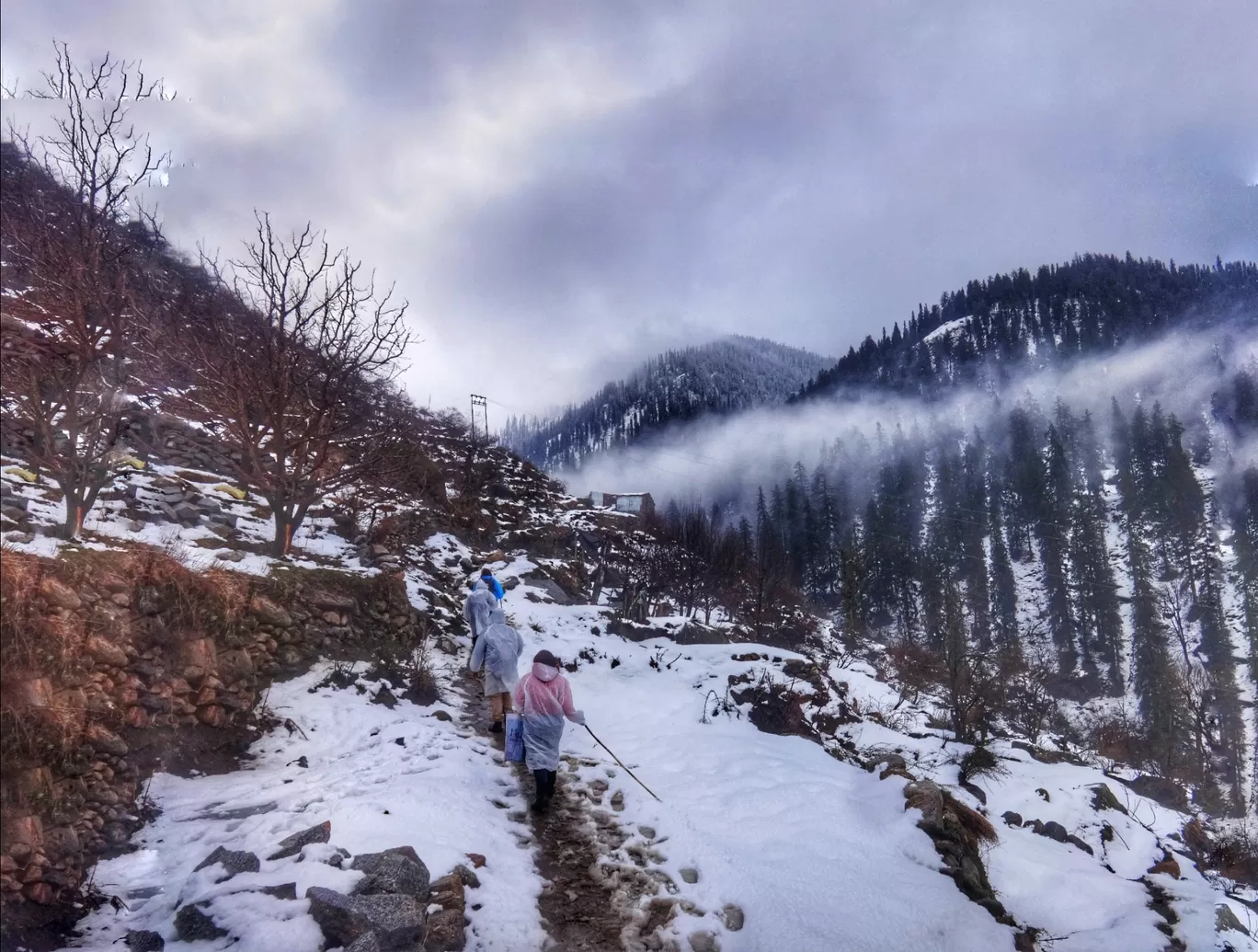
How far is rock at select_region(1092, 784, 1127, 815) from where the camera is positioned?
28.4 feet

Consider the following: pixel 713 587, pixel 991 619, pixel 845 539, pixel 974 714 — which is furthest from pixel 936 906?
pixel 845 539

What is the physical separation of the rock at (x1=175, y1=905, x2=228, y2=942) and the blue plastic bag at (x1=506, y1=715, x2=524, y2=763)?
12.0 feet

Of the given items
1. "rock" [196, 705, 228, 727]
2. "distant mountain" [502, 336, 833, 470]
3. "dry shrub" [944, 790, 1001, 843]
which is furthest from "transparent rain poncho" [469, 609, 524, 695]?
"distant mountain" [502, 336, 833, 470]

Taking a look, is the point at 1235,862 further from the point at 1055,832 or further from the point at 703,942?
the point at 703,942

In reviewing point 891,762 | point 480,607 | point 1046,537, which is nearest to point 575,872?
point 480,607

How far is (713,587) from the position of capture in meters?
29.5

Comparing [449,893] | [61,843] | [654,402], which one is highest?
[654,402]

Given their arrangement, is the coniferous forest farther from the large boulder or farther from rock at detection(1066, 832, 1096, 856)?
the large boulder

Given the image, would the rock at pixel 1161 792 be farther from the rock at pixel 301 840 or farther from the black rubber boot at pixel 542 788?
the rock at pixel 301 840

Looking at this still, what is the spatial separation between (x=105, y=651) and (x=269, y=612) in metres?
2.61

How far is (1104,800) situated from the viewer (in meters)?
8.73

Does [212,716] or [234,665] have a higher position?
[234,665]

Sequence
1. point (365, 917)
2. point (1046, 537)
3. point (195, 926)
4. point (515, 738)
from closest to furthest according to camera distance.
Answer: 1. point (195, 926)
2. point (365, 917)
3. point (515, 738)
4. point (1046, 537)

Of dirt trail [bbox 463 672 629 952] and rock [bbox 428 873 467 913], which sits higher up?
rock [bbox 428 873 467 913]
